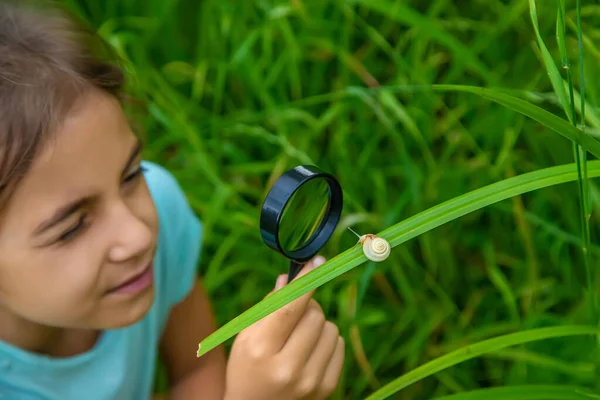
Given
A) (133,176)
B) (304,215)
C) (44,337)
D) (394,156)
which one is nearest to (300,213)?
(304,215)

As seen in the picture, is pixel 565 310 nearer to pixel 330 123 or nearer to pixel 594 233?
pixel 594 233

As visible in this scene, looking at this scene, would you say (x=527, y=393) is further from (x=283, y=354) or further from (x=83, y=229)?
(x=83, y=229)

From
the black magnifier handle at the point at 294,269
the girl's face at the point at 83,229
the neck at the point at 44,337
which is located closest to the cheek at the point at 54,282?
the girl's face at the point at 83,229

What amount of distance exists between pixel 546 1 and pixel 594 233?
43 centimetres

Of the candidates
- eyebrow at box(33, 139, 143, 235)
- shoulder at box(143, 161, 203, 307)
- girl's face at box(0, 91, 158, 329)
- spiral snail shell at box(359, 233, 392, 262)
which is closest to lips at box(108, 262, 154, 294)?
girl's face at box(0, 91, 158, 329)

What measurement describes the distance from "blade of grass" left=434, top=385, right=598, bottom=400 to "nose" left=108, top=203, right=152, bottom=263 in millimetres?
343

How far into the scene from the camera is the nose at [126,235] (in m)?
0.82

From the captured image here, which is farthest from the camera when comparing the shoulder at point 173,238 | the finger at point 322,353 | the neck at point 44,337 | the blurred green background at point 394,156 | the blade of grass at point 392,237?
the blurred green background at point 394,156

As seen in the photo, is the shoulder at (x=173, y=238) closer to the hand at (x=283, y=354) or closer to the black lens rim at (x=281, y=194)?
the hand at (x=283, y=354)

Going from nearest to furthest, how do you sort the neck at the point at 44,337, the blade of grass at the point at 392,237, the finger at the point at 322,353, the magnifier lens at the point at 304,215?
the blade of grass at the point at 392,237 → the magnifier lens at the point at 304,215 → the finger at the point at 322,353 → the neck at the point at 44,337

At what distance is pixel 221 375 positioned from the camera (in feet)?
3.98

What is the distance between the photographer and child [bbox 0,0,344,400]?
2.56 feet

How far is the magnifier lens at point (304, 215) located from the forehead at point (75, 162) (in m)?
0.20

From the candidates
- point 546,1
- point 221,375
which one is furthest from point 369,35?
point 221,375
